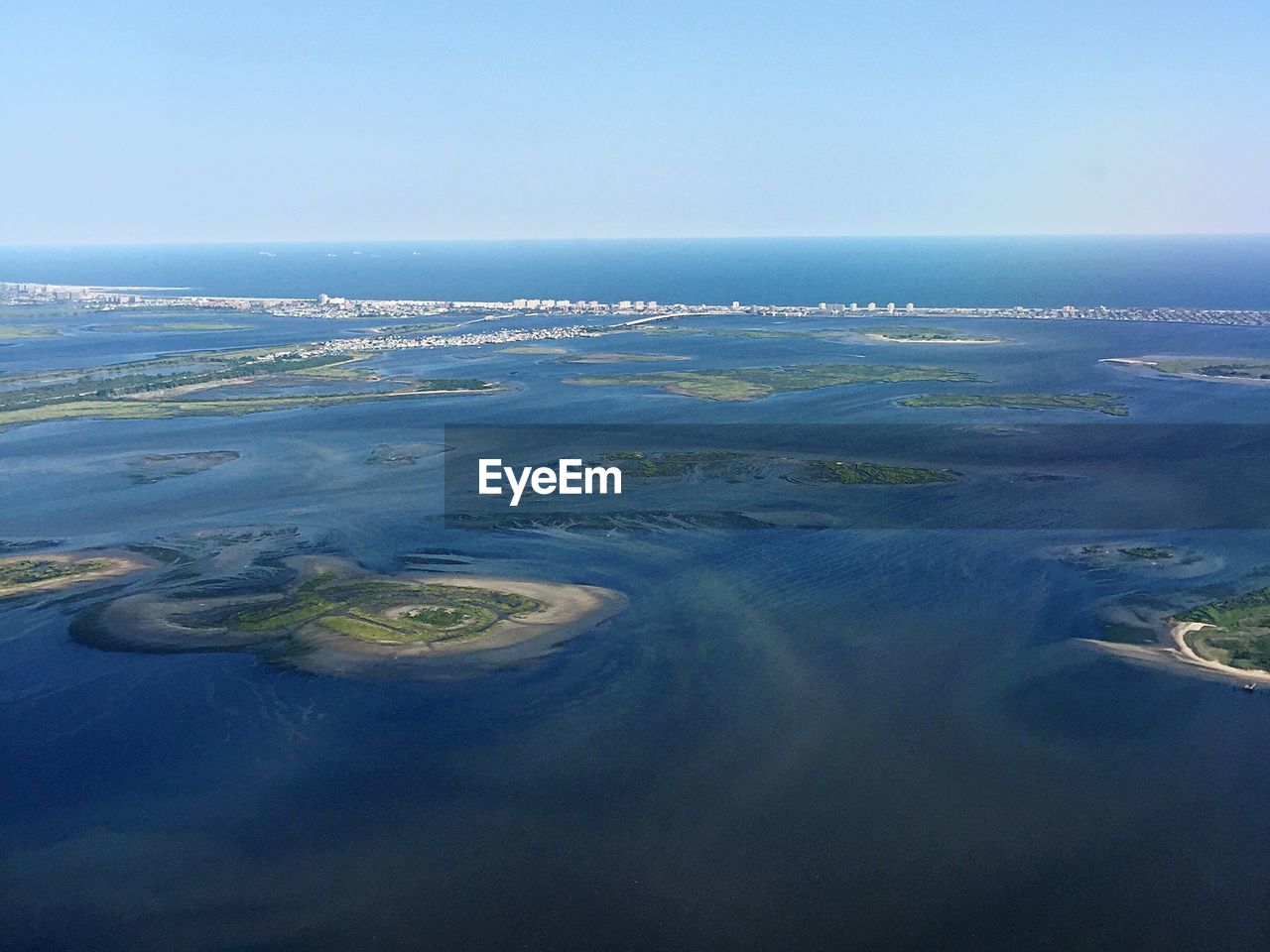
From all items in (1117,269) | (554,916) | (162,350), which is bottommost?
(554,916)

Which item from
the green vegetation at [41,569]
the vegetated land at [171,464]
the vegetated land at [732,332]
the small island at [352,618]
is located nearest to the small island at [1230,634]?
the small island at [352,618]

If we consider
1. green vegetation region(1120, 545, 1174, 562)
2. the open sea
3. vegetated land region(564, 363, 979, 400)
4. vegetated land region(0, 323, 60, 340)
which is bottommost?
the open sea

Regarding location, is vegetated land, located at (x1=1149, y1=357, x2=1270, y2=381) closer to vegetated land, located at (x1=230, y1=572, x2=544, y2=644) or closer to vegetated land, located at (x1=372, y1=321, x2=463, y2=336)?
vegetated land, located at (x1=230, y1=572, x2=544, y2=644)

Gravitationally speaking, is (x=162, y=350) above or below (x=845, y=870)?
above

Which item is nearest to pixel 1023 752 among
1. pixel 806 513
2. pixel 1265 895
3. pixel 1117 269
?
pixel 1265 895

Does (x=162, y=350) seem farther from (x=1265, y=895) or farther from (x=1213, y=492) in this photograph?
(x=1265, y=895)

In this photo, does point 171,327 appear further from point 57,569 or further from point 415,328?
point 57,569

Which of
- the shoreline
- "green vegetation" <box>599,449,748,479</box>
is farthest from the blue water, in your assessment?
the shoreline
